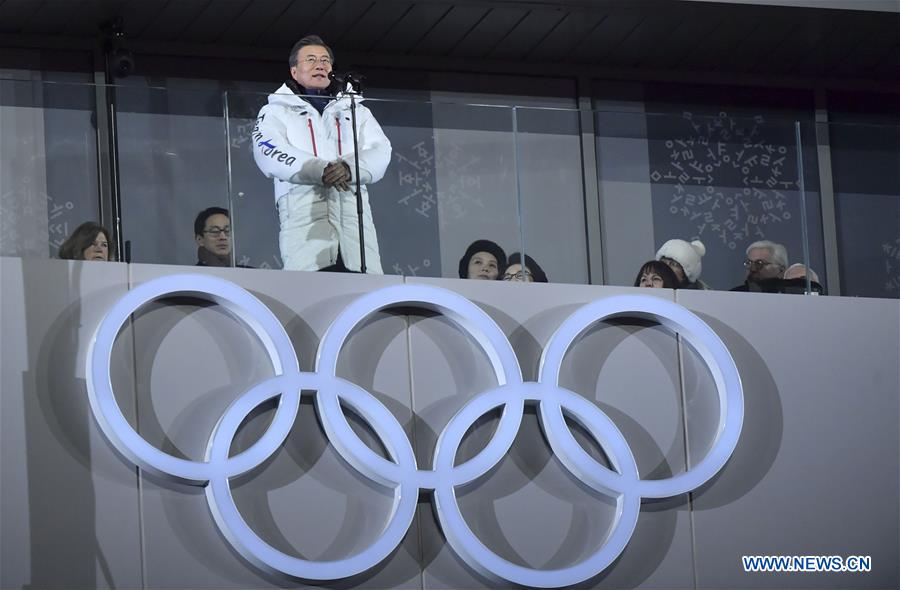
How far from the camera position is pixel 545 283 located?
826 centimetres

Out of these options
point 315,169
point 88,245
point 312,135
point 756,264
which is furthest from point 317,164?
point 756,264

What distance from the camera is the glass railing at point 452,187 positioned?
7535 millimetres

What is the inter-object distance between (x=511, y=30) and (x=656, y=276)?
3.10 m

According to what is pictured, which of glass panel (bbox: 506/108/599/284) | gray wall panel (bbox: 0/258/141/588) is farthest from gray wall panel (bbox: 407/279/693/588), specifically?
gray wall panel (bbox: 0/258/141/588)

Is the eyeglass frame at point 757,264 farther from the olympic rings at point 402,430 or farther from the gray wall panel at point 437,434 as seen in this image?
the olympic rings at point 402,430

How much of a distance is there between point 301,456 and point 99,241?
1276 millimetres

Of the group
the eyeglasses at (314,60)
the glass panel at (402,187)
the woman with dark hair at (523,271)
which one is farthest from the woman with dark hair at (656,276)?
the eyeglasses at (314,60)

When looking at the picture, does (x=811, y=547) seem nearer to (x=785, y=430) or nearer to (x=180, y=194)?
(x=785, y=430)

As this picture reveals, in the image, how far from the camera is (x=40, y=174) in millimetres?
7465

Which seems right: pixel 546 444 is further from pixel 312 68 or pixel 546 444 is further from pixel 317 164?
pixel 312 68

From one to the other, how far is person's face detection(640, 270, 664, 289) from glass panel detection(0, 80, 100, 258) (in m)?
2.63

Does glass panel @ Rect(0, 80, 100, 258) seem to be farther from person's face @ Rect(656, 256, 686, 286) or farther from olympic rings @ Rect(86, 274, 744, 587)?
person's face @ Rect(656, 256, 686, 286)

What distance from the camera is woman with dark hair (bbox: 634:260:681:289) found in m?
8.48

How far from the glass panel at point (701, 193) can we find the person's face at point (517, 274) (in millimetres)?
451
